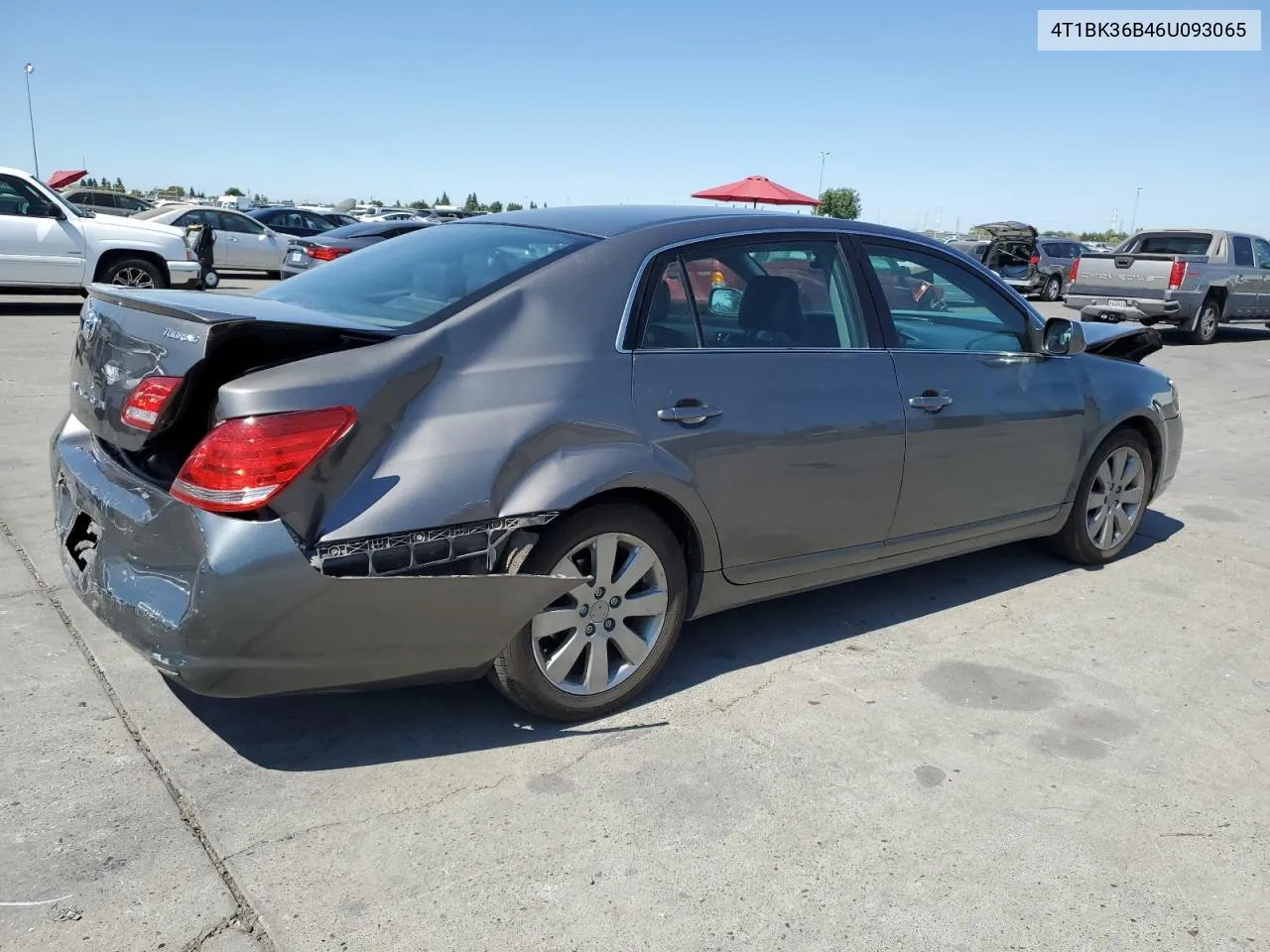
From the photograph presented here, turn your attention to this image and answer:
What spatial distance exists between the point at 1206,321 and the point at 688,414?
16.4m

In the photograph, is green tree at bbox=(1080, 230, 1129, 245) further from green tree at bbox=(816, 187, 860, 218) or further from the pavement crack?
the pavement crack

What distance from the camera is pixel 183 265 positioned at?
1388 centimetres

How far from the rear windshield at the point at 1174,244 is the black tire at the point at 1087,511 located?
13.5 m

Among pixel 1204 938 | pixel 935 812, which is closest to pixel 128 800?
pixel 935 812

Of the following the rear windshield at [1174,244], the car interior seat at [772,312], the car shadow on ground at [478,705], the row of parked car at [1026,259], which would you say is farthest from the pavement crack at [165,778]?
the row of parked car at [1026,259]

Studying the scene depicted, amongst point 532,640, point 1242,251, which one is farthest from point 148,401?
point 1242,251

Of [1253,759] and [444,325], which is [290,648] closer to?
[444,325]

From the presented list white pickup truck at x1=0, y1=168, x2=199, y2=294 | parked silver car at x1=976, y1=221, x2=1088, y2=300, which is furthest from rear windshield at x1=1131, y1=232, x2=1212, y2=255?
white pickup truck at x1=0, y1=168, x2=199, y2=294

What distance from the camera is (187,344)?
2.84 m

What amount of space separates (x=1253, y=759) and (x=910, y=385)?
66.7 inches

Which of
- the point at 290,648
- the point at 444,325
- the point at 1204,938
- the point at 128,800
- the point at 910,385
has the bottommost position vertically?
the point at 1204,938

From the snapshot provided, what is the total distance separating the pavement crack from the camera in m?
2.44

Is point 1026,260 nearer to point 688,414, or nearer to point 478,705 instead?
point 688,414

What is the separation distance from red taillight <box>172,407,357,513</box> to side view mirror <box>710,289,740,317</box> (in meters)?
1.42
